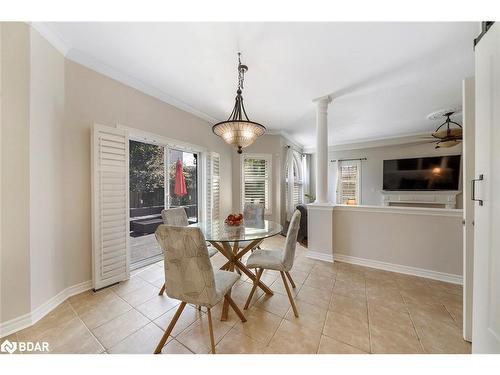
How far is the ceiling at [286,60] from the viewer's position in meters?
1.58

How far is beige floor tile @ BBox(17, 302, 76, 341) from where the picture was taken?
1.39 meters

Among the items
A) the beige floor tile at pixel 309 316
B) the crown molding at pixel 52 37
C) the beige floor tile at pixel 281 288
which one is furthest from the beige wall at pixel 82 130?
the beige floor tile at pixel 309 316

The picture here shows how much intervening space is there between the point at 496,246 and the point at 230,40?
234 centimetres

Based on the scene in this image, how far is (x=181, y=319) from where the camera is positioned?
1.57 m

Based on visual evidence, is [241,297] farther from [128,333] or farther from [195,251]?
[195,251]

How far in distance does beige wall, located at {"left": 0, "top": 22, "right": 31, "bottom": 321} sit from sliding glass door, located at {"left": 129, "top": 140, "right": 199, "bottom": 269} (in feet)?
3.81

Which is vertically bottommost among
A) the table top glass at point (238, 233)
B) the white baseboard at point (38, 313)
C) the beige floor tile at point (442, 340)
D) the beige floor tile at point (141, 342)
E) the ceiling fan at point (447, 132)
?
the beige floor tile at point (141, 342)

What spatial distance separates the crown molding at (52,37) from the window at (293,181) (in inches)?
167

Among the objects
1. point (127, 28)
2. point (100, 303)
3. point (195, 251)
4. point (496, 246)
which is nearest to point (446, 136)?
point (496, 246)

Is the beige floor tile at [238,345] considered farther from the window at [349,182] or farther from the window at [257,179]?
the window at [349,182]

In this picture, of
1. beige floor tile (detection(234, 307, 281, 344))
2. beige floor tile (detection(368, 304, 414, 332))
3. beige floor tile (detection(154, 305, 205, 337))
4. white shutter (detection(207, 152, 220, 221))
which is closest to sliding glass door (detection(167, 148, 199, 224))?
white shutter (detection(207, 152, 220, 221))

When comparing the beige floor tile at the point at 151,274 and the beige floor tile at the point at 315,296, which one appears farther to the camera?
the beige floor tile at the point at 151,274

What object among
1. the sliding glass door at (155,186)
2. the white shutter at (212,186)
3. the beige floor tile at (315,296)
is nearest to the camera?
the beige floor tile at (315,296)

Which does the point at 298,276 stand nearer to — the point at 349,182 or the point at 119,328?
the point at 119,328
